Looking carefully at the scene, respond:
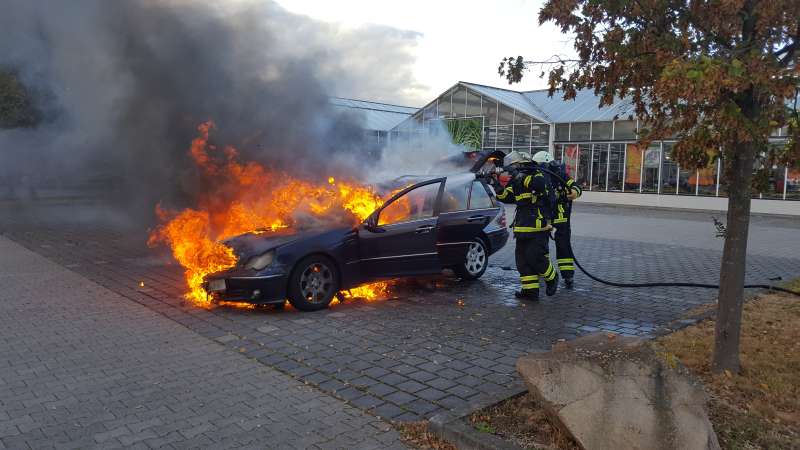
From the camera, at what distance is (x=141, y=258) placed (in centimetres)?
998

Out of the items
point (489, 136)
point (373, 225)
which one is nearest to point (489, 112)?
point (489, 136)

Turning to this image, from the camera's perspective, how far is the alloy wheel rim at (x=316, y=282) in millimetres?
6320

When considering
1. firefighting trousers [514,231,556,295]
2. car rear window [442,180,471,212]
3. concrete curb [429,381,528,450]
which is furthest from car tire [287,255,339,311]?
concrete curb [429,381,528,450]

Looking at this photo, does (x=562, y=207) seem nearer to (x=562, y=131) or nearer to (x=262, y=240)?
(x=262, y=240)

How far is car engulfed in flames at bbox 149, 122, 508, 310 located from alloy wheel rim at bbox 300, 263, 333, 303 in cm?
1

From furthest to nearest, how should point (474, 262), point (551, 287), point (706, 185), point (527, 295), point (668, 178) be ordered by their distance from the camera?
point (668, 178), point (706, 185), point (474, 262), point (551, 287), point (527, 295)

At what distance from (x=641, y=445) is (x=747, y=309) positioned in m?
4.41

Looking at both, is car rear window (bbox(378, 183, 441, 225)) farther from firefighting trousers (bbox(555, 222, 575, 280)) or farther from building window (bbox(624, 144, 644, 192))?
building window (bbox(624, 144, 644, 192))

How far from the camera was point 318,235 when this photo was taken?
253 inches

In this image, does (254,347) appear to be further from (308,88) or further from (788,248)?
(788,248)

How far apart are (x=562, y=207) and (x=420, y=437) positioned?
494cm

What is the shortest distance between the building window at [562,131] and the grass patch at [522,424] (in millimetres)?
25084

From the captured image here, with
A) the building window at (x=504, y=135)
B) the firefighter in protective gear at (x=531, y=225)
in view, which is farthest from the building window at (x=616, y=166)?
the firefighter in protective gear at (x=531, y=225)

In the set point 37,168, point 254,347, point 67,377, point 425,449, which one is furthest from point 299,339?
point 37,168
